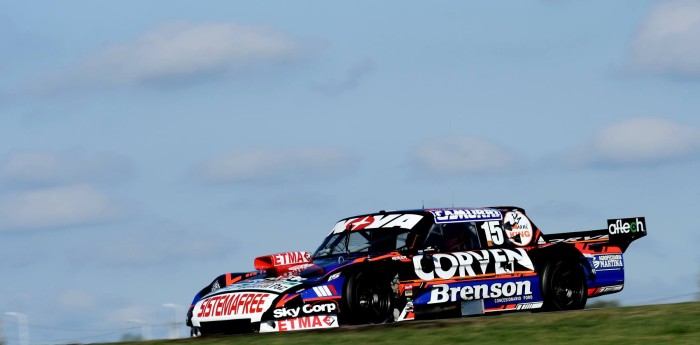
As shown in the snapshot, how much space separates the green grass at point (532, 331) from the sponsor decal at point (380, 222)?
2482mm

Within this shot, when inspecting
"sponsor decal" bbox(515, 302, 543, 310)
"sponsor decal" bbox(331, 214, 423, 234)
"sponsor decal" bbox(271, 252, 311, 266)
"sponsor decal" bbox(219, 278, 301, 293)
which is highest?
"sponsor decal" bbox(331, 214, 423, 234)

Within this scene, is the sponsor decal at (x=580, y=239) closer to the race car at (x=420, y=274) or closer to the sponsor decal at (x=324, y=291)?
the race car at (x=420, y=274)

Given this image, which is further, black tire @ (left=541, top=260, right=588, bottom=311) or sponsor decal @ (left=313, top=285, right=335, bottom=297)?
black tire @ (left=541, top=260, right=588, bottom=311)

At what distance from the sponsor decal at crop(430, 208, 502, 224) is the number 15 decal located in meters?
0.09

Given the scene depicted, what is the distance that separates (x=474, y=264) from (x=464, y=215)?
2.82 ft

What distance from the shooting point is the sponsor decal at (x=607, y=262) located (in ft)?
53.9

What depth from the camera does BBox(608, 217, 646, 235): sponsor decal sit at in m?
16.9

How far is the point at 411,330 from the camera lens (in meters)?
12.0

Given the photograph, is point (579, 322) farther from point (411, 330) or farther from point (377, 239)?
point (377, 239)

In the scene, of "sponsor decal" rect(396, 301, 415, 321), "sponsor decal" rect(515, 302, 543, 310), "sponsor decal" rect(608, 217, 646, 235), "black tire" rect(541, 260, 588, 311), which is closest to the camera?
"sponsor decal" rect(396, 301, 415, 321)

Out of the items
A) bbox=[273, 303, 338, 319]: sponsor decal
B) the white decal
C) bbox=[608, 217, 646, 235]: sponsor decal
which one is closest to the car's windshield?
bbox=[273, 303, 338, 319]: sponsor decal

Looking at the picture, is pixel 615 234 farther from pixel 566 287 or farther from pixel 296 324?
pixel 296 324

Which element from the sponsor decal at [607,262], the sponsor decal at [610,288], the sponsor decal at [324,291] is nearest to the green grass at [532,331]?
the sponsor decal at [324,291]

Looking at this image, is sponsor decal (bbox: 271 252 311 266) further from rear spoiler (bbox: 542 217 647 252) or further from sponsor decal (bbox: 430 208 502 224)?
rear spoiler (bbox: 542 217 647 252)
